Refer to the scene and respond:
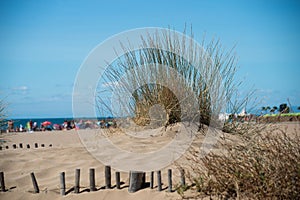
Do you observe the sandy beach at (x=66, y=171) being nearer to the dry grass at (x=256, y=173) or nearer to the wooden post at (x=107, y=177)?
the wooden post at (x=107, y=177)

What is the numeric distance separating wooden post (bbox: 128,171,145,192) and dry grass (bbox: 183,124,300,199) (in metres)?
0.94

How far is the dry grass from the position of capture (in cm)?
495

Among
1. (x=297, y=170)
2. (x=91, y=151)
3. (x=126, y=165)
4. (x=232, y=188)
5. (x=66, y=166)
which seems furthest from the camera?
(x=91, y=151)

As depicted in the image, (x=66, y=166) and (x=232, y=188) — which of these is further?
(x=66, y=166)

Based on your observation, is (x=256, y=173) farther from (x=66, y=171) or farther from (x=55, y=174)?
(x=55, y=174)

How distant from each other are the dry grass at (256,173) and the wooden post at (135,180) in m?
0.94

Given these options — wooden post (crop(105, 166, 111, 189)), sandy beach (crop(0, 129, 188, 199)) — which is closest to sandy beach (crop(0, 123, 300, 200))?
sandy beach (crop(0, 129, 188, 199))

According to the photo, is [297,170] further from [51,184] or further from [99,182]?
[51,184]

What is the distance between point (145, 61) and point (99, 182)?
8.71 ft

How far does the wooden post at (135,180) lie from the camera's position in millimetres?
6293

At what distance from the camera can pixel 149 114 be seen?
8062mm

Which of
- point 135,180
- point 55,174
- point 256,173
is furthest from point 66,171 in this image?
point 256,173

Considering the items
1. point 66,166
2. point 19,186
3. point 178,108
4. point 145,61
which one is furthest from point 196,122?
point 19,186

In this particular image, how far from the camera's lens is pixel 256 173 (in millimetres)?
5160
